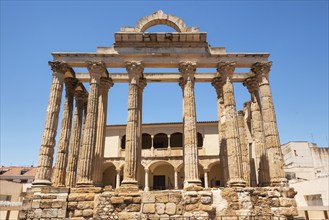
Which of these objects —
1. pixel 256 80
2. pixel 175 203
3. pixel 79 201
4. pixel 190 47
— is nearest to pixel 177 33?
pixel 190 47

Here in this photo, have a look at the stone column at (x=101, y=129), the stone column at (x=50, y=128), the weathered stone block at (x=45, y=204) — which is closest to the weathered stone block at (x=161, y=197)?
the stone column at (x=101, y=129)

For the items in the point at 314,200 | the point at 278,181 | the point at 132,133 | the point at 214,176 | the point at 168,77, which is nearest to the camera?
the point at 278,181

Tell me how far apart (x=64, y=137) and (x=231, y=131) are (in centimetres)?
1023

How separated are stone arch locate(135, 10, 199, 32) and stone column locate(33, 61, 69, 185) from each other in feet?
17.7

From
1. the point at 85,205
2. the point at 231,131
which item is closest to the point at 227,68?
the point at 231,131

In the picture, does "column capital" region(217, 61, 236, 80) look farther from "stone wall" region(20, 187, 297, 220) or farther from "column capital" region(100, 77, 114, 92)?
"column capital" region(100, 77, 114, 92)

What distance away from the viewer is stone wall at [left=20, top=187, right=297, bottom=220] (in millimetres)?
13375

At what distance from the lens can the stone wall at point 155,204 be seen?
13.4 m

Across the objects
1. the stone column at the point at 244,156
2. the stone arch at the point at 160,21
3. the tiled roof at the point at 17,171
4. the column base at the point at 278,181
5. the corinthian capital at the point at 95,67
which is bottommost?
the column base at the point at 278,181

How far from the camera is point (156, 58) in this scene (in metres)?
17.0

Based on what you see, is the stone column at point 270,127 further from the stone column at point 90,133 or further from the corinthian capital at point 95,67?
the stone column at point 90,133

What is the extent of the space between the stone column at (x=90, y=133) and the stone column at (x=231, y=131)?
7617 mm

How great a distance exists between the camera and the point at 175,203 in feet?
44.4

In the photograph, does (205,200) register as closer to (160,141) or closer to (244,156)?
(244,156)
